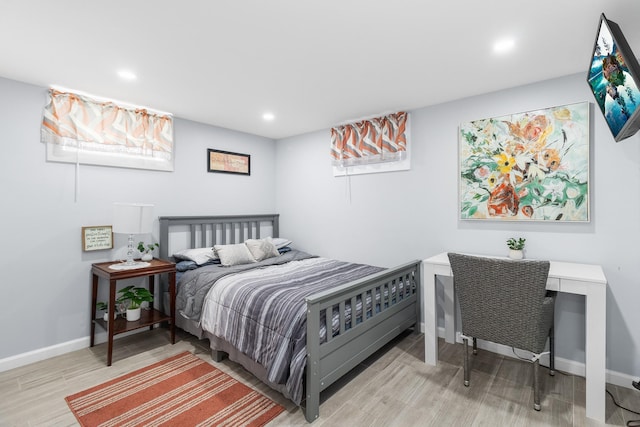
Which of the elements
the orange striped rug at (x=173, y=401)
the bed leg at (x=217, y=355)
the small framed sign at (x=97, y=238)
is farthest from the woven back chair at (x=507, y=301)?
the small framed sign at (x=97, y=238)

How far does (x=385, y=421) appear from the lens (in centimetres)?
194

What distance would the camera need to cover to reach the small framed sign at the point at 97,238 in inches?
115

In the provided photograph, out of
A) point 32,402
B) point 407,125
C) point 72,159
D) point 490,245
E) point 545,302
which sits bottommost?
point 32,402

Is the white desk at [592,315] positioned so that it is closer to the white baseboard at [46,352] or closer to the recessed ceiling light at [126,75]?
the recessed ceiling light at [126,75]

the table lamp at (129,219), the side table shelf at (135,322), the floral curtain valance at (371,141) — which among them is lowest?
the side table shelf at (135,322)

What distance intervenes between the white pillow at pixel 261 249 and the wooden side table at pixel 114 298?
94 cm

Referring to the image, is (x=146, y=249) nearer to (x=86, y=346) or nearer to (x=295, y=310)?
(x=86, y=346)

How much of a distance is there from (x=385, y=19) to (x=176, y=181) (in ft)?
9.40

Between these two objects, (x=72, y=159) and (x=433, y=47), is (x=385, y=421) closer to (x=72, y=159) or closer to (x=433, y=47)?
(x=433, y=47)

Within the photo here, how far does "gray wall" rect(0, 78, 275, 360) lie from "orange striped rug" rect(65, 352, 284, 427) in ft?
3.08

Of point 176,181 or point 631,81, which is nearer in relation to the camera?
point 631,81

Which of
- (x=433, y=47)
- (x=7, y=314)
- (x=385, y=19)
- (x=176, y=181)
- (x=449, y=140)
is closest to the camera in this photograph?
(x=385, y=19)

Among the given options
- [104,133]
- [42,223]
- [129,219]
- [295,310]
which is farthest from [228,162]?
[295,310]

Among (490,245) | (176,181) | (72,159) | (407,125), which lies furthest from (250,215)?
(490,245)
